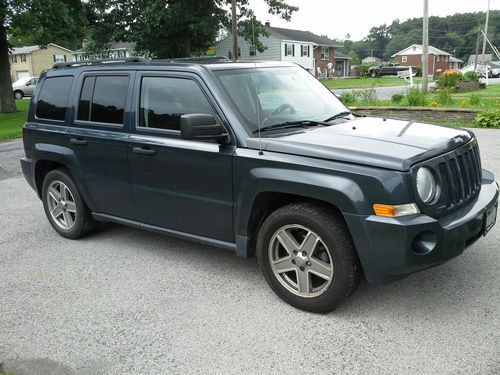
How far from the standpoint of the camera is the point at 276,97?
4434 mm

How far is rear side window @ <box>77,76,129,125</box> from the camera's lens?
187 inches

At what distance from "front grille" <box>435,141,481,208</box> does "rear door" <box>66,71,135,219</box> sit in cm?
276

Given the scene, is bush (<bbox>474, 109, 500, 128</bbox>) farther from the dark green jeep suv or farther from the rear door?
the rear door

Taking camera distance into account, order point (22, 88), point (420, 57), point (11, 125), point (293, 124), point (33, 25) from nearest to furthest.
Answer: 1. point (293, 124)
2. point (11, 125)
3. point (33, 25)
4. point (22, 88)
5. point (420, 57)

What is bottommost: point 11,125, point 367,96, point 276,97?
point 11,125

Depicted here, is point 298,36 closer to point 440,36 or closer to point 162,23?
point 162,23

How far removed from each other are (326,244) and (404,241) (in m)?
0.55

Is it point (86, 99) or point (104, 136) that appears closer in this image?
point (104, 136)

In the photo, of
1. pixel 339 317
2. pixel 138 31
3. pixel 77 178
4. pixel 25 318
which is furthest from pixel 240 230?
pixel 138 31

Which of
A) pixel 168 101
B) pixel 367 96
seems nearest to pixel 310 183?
pixel 168 101

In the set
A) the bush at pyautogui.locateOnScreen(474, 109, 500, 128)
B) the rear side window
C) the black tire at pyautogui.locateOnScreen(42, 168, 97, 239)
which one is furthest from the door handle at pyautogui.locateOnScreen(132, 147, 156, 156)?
the bush at pyautogui.locateOnScreen(474, 109, 500, 128)

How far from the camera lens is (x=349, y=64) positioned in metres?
79.5

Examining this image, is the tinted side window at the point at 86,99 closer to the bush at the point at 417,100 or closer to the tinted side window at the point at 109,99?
the tinted side window at the point at 109,99

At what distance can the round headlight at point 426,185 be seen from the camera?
130 inches
